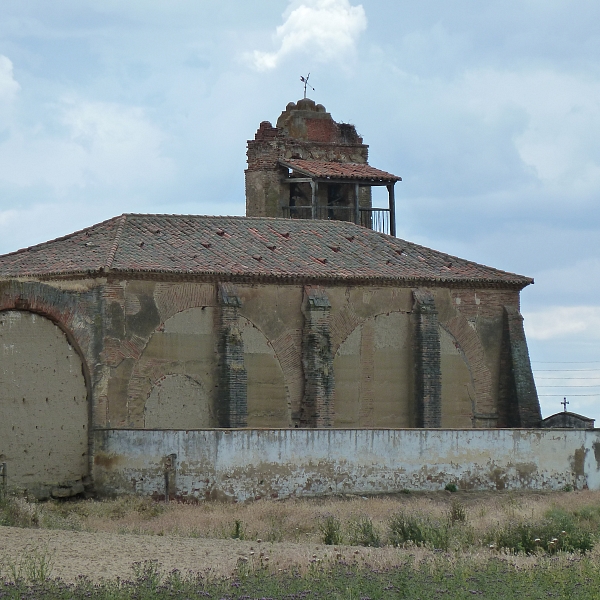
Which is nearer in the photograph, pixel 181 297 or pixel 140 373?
pixel 140 373

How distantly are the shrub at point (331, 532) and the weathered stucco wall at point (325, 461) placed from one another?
542 centimetres

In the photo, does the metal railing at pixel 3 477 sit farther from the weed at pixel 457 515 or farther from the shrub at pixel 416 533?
the weed at pixel 457 515

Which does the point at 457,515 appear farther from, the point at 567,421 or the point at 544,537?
the point at 567,421

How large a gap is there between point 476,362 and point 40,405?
13.5 meters

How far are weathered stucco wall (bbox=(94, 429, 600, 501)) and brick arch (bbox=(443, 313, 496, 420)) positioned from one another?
5.89 m

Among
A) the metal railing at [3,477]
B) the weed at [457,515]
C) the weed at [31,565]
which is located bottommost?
the weed at [31,565]

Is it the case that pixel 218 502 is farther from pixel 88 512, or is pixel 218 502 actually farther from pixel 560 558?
pixel 560 558

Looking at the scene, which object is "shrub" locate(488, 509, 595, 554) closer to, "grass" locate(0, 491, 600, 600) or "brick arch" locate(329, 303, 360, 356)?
"grass" locate(0, 491, 600, 600)

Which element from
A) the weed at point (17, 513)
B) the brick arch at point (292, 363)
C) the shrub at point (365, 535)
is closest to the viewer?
the shrub at point (365, 535)

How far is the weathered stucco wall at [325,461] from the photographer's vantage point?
26094 millimetres

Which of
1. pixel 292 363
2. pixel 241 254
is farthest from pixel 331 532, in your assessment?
pixel 241 254

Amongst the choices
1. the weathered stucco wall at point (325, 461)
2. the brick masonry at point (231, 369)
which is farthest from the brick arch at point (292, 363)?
the weathered stucco wall at point (325, 461)

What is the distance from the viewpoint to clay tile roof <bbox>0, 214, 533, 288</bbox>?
31.7 meters

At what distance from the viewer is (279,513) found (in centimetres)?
2328
